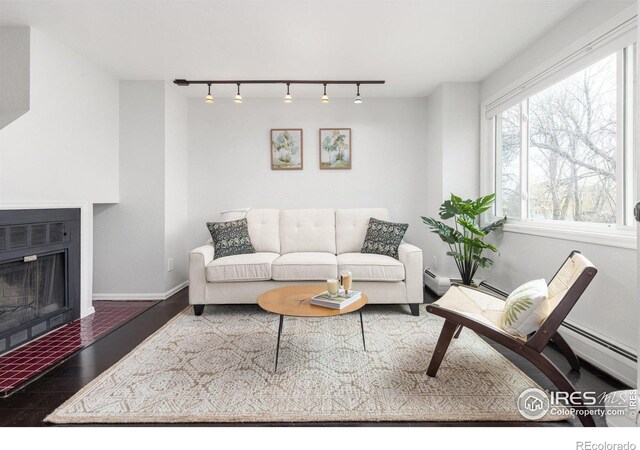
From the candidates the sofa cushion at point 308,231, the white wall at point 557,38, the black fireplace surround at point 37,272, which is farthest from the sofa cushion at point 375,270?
the black fireplace surround at point 37,272

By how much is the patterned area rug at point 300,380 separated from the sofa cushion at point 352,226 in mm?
1142

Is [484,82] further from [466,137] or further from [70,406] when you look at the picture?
[70,406]

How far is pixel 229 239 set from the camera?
10.7 ft

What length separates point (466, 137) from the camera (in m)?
3.60

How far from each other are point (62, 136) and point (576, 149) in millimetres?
4104

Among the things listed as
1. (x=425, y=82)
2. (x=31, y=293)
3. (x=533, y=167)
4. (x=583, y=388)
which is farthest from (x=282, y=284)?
(x=425, y=82)

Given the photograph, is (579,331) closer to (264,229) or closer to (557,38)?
(557,38)

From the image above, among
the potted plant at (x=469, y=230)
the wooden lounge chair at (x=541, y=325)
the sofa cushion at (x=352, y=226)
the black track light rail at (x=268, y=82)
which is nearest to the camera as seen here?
the wooden lounge chair at (x=541, y=325)

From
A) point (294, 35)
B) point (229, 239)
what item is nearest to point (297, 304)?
point (229, 239)

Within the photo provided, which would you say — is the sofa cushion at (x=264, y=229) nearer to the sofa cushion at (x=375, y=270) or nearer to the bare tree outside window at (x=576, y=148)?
the sofa cushion at (x=375, y=270)

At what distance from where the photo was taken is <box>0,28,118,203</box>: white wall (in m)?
2.35

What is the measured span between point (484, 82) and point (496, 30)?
107 cm

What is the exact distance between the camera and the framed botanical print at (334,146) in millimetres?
4035

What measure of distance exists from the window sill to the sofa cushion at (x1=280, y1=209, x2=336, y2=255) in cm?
185
